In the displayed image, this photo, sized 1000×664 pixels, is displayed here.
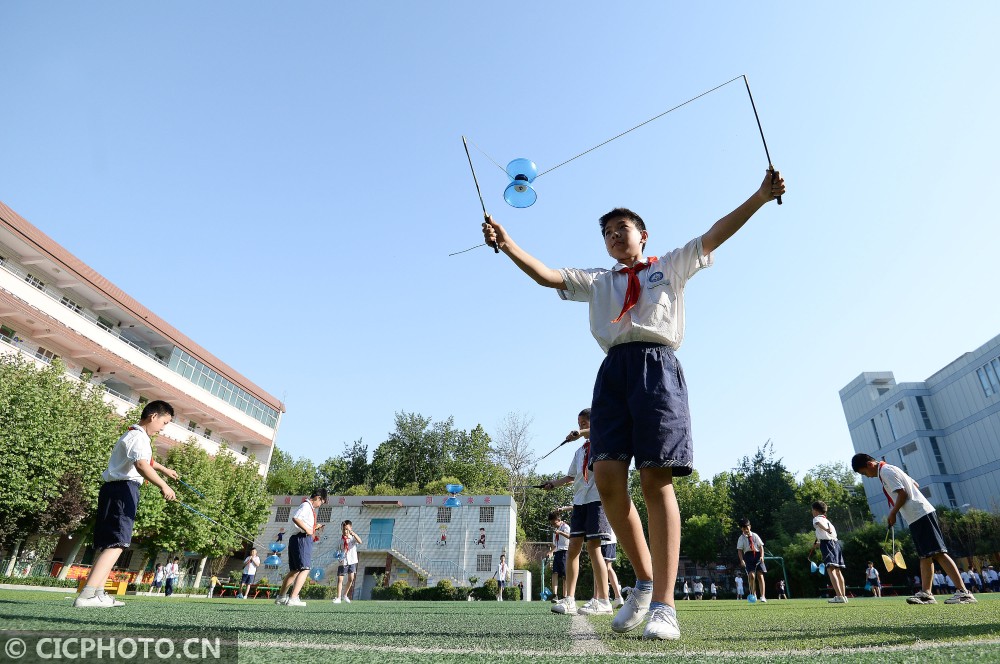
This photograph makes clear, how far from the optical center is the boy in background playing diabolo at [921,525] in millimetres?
6875

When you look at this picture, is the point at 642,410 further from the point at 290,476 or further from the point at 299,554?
the point at 290,476

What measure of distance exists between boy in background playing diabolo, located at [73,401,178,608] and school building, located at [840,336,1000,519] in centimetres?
5028

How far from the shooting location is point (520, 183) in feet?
14.5

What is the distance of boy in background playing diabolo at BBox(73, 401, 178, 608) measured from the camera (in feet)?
16.1

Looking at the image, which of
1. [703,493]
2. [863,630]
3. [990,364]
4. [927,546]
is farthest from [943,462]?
[863,630]

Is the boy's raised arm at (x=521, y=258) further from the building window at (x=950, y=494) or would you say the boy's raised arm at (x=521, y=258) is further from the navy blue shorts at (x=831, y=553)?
the building window at (x=950, y=494)

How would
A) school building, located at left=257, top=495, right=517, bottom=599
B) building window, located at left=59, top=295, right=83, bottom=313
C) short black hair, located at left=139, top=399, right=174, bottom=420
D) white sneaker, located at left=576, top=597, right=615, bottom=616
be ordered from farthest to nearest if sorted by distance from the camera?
school building, located at left=257, top=495, right=517, bottom=599 < building window, located at left=59, top=295, right=83, bottom=313 < white sneaker, located at left=576, top=597, right=615, bottom=616 < short black hair, located at left=139, top=399, right=174, bottom=420

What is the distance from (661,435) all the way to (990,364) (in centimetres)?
5558

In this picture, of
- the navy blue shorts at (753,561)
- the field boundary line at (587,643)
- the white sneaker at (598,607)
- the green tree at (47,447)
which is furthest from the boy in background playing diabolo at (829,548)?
the green tree at (47,447)

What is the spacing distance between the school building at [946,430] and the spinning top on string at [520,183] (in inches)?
1926

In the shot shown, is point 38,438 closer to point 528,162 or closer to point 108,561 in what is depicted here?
point 108,561

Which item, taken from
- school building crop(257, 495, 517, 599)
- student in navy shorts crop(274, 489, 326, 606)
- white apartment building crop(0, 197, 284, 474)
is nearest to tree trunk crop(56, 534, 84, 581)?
white apartment building crop(0, 197, 284, 474)

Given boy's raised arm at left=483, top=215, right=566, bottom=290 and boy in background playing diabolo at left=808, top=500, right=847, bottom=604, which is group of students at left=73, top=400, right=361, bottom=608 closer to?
boy's raised arm at left=483, top=215, right=566, bottom=290

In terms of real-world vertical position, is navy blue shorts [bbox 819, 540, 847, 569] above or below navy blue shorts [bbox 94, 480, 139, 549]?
above
